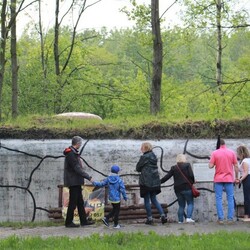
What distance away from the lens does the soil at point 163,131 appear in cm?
1262

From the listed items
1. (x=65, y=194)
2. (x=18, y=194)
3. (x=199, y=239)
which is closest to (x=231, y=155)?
(x=199, y=239)

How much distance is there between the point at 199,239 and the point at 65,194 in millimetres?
3824

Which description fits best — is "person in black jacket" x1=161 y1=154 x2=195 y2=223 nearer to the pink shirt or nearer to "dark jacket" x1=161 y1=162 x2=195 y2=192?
"dark jacket" x1=161 y1=162 x2=195 y2=192

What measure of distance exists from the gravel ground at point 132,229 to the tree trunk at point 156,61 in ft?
24.5

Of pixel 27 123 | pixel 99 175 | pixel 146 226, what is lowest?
pixel 146 226

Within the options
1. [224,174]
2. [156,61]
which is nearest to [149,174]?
[224,174]

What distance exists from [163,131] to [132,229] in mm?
3465

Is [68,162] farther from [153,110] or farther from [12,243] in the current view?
[153,110]

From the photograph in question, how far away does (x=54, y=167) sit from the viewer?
41.7ft

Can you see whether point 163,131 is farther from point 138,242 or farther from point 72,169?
point 138,242

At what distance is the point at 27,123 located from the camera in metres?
13.8

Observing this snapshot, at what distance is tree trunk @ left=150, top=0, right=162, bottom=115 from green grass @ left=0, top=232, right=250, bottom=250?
9.31 metres

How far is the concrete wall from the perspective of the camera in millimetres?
12375

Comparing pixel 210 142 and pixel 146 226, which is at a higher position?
pixel 210 142
